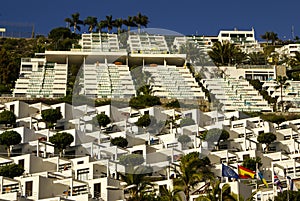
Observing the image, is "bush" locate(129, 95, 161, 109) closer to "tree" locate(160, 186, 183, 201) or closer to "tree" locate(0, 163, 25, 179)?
"tree" locate(0, 163, 25, 179)

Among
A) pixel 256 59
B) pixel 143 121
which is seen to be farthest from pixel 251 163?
pixel 256 59

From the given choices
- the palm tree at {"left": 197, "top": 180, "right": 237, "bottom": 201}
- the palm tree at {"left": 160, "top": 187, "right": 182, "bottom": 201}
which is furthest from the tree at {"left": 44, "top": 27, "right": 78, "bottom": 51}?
the palm tree at {"left": 197, "top": 180, "right": 237, "bottom": 201}

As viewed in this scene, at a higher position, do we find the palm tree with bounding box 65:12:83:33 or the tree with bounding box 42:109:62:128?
the palm tree with bounding box 65:12:83:33

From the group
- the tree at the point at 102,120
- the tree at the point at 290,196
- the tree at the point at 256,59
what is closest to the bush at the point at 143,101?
the tree at the point at 102,120

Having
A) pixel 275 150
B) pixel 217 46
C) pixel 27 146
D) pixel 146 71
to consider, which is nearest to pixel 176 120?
pixel 275 150

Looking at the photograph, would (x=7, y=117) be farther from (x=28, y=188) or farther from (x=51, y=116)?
(x=28, y=188)

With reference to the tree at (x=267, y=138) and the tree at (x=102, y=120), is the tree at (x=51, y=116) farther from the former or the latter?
the tree at (x=267, y=138)

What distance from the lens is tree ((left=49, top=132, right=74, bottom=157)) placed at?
214ft

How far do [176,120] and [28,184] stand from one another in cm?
2381

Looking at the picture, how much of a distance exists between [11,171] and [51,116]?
15842 millimetres

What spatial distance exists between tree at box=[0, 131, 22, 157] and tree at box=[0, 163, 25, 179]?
6704 mm

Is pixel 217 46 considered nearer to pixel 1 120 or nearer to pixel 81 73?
pixel 81 73

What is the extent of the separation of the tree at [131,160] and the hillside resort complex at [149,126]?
104mm

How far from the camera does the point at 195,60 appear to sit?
352 ft
